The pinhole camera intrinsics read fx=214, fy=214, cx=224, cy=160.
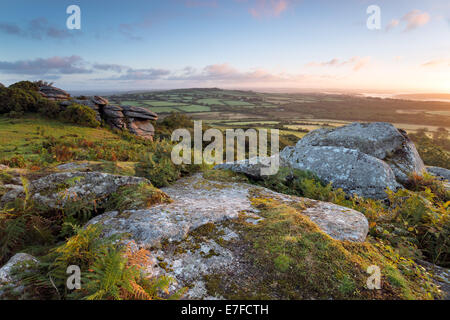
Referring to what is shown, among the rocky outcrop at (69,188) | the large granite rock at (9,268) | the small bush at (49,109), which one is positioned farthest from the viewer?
the small bush at (49,109)

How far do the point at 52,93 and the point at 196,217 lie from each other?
56.8 meters

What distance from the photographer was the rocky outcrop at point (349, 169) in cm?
744

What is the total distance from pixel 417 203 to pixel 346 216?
82.7 inches

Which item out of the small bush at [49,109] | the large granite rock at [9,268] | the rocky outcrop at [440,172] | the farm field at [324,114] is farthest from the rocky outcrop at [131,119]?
the large granite rock at [9,268]

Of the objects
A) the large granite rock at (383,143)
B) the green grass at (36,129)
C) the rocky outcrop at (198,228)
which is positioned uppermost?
Result: the green grass at (36,129)

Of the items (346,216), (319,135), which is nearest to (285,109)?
(319,135)

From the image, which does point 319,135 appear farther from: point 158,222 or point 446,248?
point 158,222

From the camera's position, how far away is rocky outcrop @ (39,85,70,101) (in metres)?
44.6

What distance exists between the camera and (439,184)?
7.73m

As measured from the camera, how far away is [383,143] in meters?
9.77

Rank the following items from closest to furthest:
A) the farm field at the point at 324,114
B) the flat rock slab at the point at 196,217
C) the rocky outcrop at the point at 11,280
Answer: the rocky outcrop at the point at 11,280 → the flat rock slab at the point at 196,217 → the farm field at the point at 324,114

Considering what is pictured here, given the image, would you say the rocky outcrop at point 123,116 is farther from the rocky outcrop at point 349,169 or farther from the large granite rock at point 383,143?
the rocky outcrop at point 349,169

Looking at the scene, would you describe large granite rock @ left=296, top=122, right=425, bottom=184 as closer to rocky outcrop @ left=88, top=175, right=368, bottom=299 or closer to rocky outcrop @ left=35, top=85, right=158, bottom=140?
rocky outcrop @ left=88, top=175, right=368, bottom=299

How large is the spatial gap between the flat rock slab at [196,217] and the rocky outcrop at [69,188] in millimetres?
867
